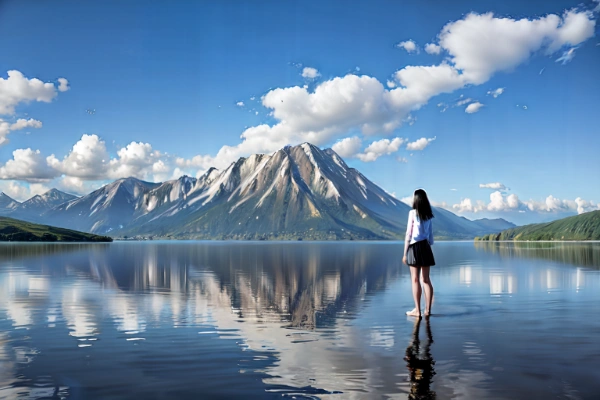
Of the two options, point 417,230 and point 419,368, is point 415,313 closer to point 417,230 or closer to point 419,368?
point 417,230

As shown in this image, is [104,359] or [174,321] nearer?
[104,359]

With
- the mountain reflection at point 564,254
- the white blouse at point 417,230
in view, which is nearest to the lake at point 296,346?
the white blouse at point 417,230

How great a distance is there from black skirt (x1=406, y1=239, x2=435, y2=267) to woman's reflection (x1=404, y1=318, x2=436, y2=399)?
13.2 ft

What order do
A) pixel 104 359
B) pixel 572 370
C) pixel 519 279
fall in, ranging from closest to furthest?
pixel 572 370 < pixel 104 359 < pixel 519 279

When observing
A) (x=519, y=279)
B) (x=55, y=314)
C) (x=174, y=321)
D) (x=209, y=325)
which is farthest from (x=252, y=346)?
(x=519, y=279)

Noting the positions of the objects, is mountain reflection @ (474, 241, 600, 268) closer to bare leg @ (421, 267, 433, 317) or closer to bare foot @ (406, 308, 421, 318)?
bare leg @ (421, 267, 433, 317)

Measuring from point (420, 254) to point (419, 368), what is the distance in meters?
8.22

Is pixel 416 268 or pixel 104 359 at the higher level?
pixel 416 268

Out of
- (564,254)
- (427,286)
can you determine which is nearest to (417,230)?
(427,286)

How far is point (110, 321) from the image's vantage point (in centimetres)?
1977

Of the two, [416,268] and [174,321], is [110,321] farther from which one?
[416,268]

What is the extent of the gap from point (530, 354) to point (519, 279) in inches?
1098

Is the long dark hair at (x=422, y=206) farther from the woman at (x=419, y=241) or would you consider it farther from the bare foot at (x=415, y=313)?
the bare foot at (x=415, y=313)

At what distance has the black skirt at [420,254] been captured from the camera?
1977cm
